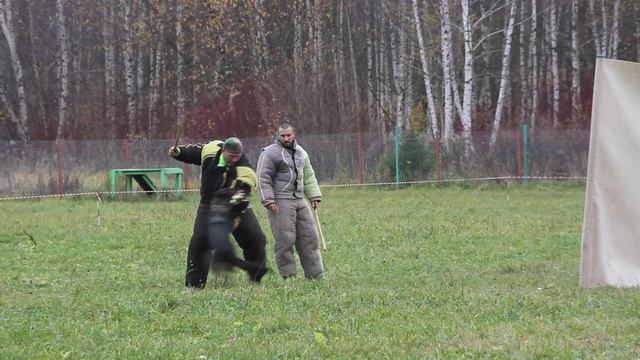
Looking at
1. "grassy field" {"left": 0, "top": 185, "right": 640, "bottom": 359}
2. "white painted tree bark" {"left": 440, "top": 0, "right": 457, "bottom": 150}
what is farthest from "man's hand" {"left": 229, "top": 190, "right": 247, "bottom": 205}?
"white painted tree bark" {"left": 440, "top": 0, "right": 457, "bottom": 150}

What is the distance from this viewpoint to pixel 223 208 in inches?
386

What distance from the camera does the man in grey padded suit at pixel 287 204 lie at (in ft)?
33.3

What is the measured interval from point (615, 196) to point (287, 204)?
3.42 meters

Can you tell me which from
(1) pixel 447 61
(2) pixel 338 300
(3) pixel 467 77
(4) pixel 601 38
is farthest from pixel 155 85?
(2) pixel 338 300

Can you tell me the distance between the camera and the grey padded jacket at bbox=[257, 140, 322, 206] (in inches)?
398

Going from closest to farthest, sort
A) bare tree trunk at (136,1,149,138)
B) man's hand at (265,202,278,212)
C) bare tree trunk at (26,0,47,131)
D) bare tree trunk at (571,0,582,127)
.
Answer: man's hand at (265,202,278,212) < bare tree trunk at (571,0,582,127) < bare tree trunk at (136,1,149,138) < bare tree trunk at (26,0,47,131)

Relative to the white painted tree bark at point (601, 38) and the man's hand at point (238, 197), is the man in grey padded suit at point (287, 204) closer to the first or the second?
the man's hand at point (238, 197)

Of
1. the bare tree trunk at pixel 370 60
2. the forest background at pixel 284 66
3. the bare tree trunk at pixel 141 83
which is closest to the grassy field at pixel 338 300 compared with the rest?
the forest background at pixel 284 66

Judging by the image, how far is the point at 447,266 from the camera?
12133 millimetres

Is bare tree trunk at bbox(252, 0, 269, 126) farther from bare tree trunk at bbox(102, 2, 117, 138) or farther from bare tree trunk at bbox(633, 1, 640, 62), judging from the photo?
bare tree trunk at bbox(633, 1, 640, 62)

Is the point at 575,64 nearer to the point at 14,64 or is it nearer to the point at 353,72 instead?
the point at 353,72

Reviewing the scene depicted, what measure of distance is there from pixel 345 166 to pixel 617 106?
20564 mm

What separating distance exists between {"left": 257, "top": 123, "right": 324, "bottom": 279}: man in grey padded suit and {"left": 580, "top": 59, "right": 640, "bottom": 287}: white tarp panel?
9.66 ft

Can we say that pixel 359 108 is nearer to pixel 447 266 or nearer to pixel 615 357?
pixel 447 266
